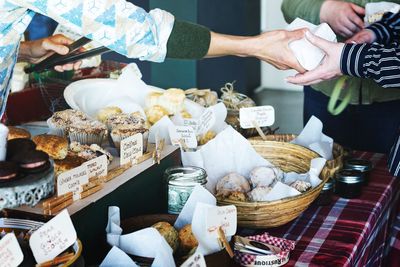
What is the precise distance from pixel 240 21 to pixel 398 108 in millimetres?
3796

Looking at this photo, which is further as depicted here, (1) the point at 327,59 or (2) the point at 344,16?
(2) the point at 344,16

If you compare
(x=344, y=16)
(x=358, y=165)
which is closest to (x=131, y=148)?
(x=358, y=165)

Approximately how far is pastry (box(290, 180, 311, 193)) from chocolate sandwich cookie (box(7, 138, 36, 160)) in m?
0.81

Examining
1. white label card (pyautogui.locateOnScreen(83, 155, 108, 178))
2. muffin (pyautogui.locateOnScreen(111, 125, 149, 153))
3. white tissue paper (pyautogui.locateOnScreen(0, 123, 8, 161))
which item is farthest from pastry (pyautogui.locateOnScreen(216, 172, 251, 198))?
white tissue paper (pyautogui.locateOnScreen(0, 123, 8, 161))

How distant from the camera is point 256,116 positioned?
2.06m

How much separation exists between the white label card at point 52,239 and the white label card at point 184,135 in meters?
0.78

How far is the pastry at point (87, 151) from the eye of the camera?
1527 millimetres

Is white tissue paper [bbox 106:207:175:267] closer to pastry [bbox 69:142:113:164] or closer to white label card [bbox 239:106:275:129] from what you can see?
pastry [bbox 69:142:113:164]

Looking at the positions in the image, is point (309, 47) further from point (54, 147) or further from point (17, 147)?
point (17, 147)

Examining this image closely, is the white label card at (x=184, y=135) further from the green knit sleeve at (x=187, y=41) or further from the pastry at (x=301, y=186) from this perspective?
the pastry at (x=301, y=186)

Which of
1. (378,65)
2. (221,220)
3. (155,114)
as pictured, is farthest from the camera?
Result: (155,114)

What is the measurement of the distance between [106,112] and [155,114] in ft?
0.60

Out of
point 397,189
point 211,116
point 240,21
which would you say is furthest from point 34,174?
point 240,21

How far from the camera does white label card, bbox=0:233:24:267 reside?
3.21 ft
